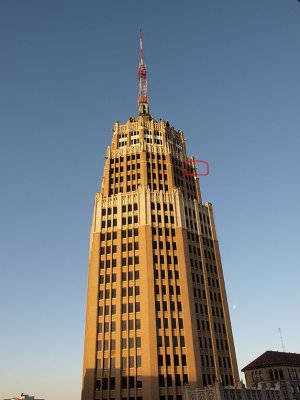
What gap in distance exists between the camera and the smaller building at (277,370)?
11688 cm

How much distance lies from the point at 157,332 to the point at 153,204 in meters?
33.2

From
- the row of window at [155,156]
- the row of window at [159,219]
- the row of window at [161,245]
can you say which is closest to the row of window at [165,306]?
the row of window at [161,245]

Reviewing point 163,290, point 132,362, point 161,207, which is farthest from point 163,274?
point 132,362

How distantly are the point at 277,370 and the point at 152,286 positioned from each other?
210ft

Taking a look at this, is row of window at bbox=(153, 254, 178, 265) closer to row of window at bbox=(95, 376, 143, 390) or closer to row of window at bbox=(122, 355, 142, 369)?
row of window at bbox=(122, 355, 142, 369)

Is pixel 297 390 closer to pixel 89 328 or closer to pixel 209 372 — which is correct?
pixel 209 372

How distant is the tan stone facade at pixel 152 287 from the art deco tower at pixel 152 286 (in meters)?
0.21

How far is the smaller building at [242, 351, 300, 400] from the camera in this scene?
11688 centimetres

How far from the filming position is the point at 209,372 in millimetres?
78625

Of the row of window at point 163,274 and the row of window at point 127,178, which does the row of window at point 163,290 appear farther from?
the row of window at point 127,178

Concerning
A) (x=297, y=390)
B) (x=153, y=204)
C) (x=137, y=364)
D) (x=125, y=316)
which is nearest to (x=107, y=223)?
(x=153, y=204)

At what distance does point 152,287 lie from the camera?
3329 inches

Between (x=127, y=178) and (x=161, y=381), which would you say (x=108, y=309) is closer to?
(x=161, y=381)

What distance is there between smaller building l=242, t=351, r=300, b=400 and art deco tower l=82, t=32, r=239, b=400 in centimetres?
4389
